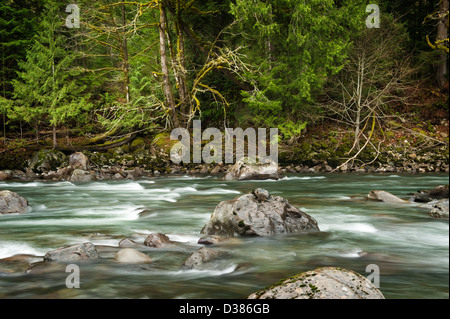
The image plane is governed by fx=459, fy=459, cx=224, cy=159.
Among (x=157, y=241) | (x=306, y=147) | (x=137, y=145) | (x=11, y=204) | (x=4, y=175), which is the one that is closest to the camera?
(x=157, y=241)

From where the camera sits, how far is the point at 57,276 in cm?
560

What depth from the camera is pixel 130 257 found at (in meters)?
6.34

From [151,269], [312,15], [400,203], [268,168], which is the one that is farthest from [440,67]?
[151,269]

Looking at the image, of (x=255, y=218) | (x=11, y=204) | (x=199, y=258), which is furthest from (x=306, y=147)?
(x=199, y=258)

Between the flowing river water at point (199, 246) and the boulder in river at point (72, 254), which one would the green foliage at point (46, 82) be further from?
the boulder in river at point (72, 254)

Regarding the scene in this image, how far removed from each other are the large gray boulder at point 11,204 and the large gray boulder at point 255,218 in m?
4.96

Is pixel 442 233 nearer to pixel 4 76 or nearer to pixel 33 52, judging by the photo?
pixel 33 52

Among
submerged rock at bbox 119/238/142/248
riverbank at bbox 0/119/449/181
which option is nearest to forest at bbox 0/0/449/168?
riverbank at bbox 0/119/449/181

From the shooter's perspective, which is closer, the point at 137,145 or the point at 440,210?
the point at 440,210

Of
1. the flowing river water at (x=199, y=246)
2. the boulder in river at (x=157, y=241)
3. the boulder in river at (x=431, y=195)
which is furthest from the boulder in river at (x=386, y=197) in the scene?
the boulder in river at (x=157, y=241)

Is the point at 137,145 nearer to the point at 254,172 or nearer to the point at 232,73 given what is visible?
the point at 232,73

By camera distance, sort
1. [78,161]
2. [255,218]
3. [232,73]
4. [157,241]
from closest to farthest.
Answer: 1. [157,241]
2. [255,218]
3. [78,161]
4. [232,73]

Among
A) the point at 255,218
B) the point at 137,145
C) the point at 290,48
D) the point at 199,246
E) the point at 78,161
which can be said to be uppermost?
the point at 290,48

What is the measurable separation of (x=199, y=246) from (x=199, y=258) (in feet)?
3.86
